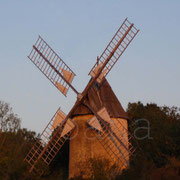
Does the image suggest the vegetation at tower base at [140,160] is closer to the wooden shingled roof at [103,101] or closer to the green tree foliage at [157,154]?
the green tree foliage at [157,154]

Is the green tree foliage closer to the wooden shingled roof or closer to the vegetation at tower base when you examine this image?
the vegetation at tower base

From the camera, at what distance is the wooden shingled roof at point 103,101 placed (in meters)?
16.4

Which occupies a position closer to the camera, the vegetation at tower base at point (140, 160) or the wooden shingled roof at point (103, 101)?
the vegetation at tower base at point (140, 160)

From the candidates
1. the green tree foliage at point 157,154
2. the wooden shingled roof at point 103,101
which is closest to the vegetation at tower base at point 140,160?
the green tree foliage at point 157,154

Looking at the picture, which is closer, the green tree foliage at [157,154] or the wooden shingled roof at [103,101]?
the green tree foliage at [157,154]

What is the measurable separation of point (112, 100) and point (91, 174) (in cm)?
355

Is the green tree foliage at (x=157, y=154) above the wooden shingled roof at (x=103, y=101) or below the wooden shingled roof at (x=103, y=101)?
below

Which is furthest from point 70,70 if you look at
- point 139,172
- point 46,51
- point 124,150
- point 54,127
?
point 139,172

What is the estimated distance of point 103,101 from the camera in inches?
663

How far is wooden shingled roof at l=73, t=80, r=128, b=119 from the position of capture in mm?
16438

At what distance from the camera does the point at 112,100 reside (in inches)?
675

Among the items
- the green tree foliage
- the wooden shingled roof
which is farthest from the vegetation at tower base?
the wooden shingled roof

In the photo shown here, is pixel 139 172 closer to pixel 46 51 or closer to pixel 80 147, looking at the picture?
pixel 80 147

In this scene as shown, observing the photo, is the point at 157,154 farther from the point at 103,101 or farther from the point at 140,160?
the point at 103,101
